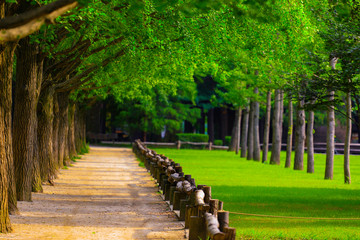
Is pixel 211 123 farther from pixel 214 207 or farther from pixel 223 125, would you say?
pixel 214 207

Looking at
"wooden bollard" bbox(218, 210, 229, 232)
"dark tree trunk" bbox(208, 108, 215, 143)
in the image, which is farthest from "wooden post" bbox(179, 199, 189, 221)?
"dark tree trunk" bbox(208, 108, 215, 143)

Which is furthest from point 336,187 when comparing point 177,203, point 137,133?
point 137,133

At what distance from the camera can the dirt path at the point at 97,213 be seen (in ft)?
37.6

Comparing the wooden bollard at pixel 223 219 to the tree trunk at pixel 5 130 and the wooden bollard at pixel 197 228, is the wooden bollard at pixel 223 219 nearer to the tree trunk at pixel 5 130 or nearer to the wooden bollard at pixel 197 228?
the wooden bollard at pixel 197 228

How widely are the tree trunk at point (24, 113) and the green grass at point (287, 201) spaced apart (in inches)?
210

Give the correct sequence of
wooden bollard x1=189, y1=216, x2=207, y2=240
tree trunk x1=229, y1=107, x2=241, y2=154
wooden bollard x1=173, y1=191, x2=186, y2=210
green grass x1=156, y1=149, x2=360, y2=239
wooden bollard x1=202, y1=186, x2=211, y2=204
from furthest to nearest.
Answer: tree trunk x1=229, y1=107, x2=241, y2=154 < wooden bollard x1=173, y1=191, x2=186, y2=210 < green grass x1=156, y1=149, x2=360, y2=239 < wooden bollard x1=202, y1=186, x2=211, y2=204 < wooden bollard x1=189, y1=216, x2=207, y2=240

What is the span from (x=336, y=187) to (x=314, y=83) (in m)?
5.36

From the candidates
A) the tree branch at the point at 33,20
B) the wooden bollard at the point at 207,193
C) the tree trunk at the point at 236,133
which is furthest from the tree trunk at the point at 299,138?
the tree branch at the point at 33,20

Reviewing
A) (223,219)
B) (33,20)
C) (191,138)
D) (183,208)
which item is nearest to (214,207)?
(223,219)

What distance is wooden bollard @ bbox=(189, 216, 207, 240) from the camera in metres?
9.97

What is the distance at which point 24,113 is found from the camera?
53.9 ft

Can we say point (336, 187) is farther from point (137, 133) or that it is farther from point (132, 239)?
point (137, 133)

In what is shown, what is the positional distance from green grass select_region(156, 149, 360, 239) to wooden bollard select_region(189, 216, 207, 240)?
5.24 ft

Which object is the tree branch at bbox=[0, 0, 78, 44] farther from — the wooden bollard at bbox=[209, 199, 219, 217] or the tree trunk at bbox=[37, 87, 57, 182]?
the tree trunk at bbox=[37, 87, 57, 182]
